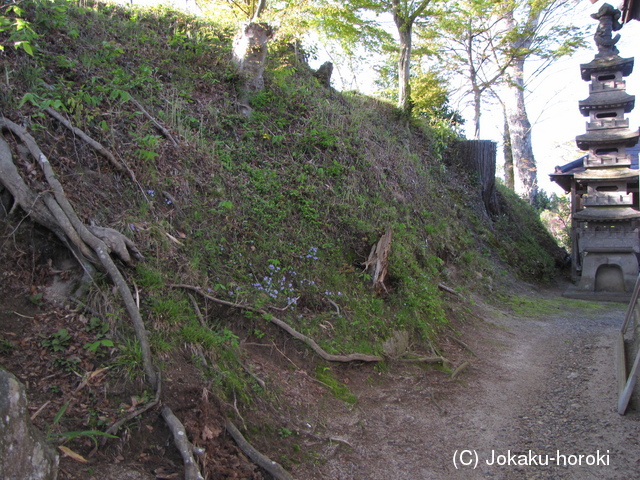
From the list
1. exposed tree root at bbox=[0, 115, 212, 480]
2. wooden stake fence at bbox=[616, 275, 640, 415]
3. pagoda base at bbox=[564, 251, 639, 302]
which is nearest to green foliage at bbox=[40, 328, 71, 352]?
exposed tree root at bbox=[0, 115, 212, 480]

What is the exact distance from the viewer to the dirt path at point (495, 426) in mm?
4387

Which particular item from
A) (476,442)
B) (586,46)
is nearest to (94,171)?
(476,442)

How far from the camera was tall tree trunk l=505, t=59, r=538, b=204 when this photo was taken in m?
26.5

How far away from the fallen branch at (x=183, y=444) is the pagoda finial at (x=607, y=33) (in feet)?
69.2

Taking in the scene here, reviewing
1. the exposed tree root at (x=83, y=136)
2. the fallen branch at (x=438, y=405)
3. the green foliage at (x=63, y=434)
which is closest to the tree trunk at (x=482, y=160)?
the fallen branch at (x=438, y=405)

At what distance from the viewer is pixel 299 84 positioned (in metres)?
11.8

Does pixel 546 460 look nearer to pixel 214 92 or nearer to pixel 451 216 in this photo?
pixel 214 92

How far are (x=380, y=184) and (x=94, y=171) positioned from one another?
6.32m

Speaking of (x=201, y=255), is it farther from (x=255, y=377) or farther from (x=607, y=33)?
(x=607, y=33)

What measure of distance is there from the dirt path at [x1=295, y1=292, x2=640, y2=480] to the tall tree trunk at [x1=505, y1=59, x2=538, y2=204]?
67.2 ft

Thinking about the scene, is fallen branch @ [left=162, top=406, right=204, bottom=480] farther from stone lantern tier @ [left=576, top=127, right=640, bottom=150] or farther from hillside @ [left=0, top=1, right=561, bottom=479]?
stone lantern tier @ [left=576, top=127, right=640, bottom=150]

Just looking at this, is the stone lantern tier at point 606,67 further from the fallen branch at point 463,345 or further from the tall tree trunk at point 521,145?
the fallen branch at point 463,345

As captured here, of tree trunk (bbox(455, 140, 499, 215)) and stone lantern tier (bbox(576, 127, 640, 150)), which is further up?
stone lantern tier (bbox(576, 127, 640, 150))

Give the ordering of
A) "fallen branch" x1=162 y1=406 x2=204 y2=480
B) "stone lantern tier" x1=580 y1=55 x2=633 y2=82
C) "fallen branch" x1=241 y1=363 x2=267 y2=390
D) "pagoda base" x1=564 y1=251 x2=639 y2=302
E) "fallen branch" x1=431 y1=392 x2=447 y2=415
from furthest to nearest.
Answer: "stone lantern tier" x1=580 y1=55 x2=633 y2=82, "pagoda base" x1=564 y1=251 x2=639 y2=302, "fallen branch" x1=431 y1=392 x2=447 y2=415, "fallen branch" x1=241 y1=363 x2=267 y2=390, "fallen branch" x1=162 y1=406 x2=204 y2=480
